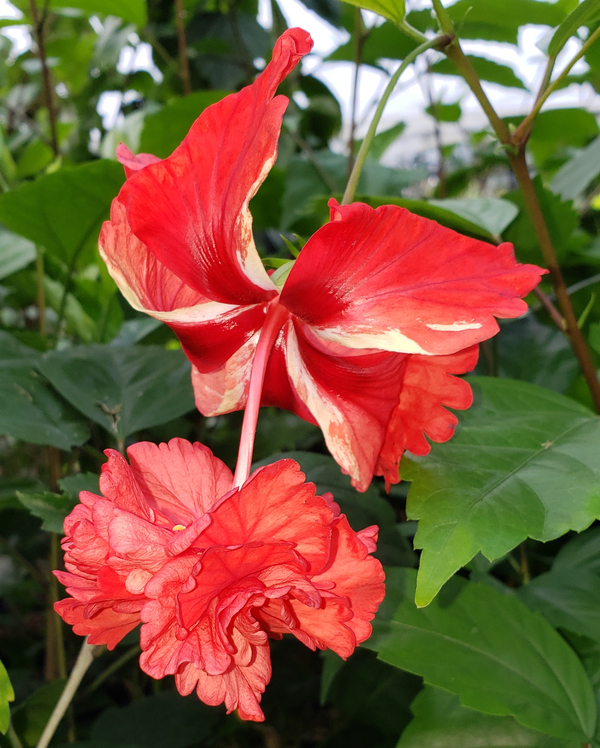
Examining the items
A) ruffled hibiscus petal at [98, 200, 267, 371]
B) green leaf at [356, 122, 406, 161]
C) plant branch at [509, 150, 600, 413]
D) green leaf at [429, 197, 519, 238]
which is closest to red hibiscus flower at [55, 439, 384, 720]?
ruffled hibiscus petal at [98, 200, 267, 371]

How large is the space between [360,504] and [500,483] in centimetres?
22

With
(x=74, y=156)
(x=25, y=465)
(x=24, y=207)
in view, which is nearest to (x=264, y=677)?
(x=24, y=207)

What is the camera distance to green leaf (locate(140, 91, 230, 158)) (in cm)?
81

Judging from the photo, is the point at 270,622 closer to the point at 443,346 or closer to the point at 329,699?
the point at 443,346

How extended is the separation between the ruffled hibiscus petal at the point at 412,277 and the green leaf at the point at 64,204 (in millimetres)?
442

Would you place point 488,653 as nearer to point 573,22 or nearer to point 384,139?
point 573,22

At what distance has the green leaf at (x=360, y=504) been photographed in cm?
60

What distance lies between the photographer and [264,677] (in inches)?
12.3

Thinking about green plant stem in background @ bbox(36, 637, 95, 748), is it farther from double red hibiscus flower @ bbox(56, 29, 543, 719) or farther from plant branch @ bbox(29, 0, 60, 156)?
plant branch @ bbox(29, 0, 60, 156)

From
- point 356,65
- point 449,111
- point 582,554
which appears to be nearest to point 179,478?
Result: point 582,554

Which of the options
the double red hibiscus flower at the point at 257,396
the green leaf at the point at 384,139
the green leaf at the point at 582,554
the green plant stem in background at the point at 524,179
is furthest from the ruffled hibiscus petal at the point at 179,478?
the green leaf at the point at 384,139

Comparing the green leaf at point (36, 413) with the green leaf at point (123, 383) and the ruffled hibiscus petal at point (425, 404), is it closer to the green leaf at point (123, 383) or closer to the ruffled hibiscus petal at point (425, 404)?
the green leaf at point (123, 383)

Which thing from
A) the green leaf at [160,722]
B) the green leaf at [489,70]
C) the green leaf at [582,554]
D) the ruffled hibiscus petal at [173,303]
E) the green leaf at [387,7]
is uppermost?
the green leaf at [387,7]

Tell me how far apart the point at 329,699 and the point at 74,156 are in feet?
3.63
